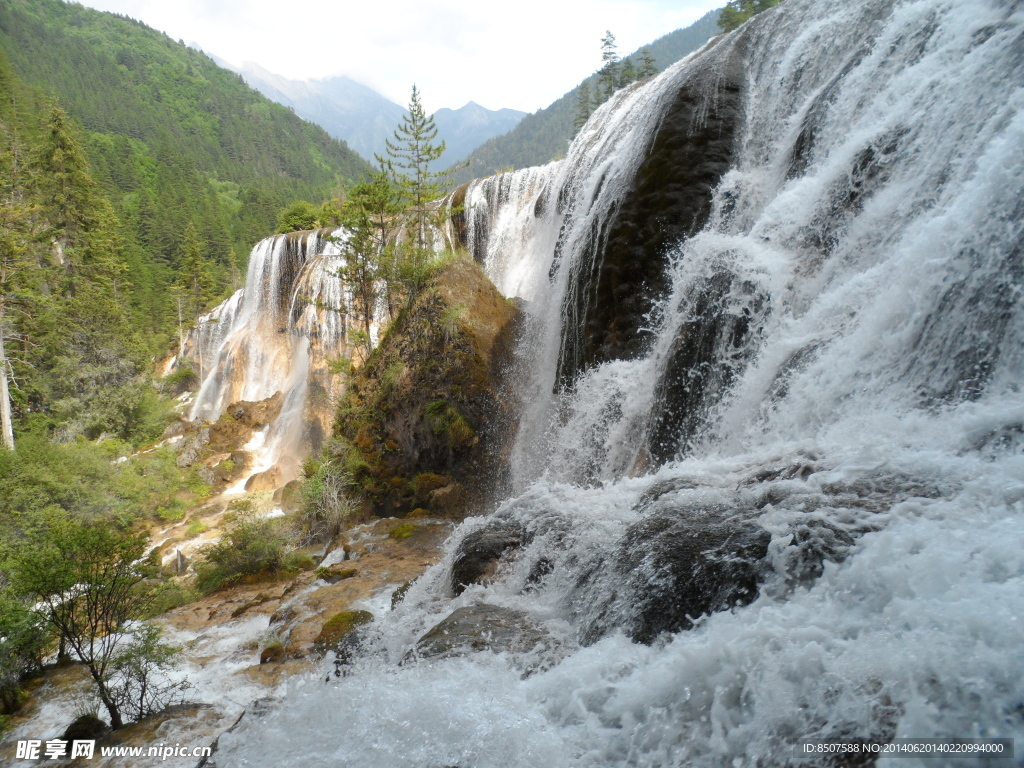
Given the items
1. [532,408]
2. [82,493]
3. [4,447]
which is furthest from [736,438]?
Result: [4,447]

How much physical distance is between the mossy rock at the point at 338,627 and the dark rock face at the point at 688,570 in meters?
3.83

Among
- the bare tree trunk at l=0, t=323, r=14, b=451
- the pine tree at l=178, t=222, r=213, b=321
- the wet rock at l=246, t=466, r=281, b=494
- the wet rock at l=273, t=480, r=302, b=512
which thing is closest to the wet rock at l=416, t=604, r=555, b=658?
the wet rock at l=273, t=480, r=302, b=512

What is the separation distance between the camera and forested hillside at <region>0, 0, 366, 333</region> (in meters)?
50.6

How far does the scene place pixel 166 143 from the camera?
69750mm

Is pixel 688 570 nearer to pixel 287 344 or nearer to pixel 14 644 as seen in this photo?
pixel 14 644

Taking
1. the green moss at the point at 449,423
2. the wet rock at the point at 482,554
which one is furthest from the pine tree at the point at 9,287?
the wet rock at the point at 482,554

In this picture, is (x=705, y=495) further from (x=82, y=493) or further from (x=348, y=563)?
(x=82, y=493)

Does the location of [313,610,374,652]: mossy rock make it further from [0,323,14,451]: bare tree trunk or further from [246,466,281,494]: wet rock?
[0,323,14,451]: bare tree trunk

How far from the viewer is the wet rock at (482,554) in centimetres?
611

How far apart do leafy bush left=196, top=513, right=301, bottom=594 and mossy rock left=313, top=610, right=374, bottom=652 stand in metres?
4.94

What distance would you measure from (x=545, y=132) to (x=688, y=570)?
13537 centimetres

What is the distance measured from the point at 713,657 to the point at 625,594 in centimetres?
115

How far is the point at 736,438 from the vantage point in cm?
618

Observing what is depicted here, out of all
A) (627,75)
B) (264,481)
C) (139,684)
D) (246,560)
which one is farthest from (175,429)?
(627,75)
